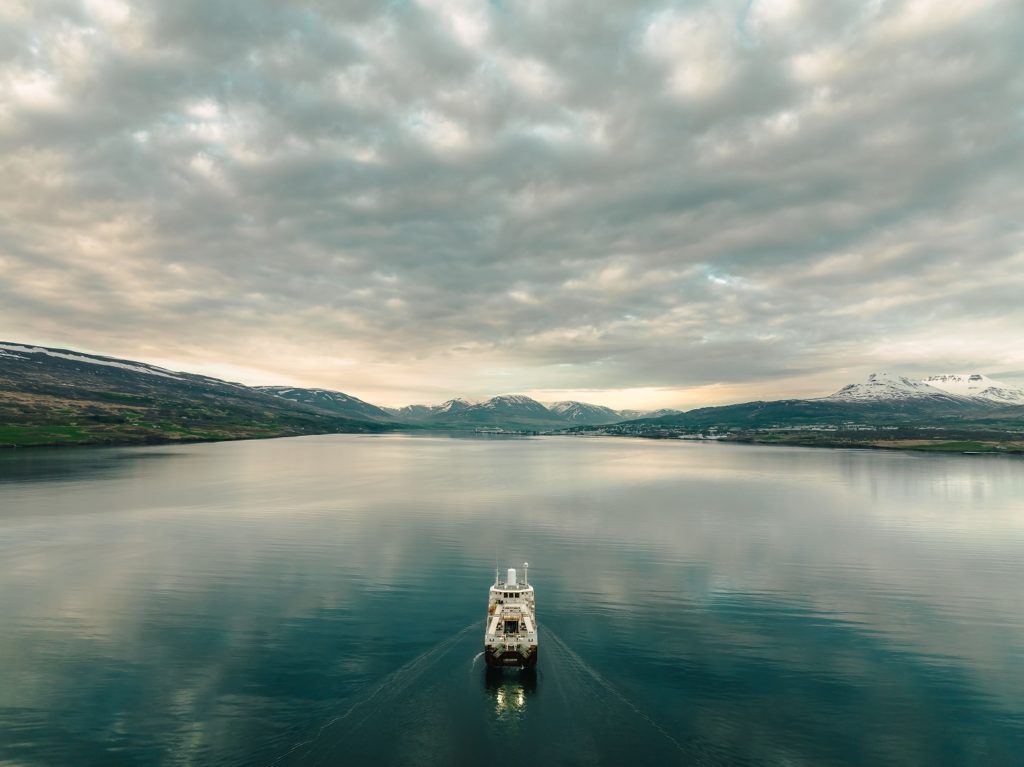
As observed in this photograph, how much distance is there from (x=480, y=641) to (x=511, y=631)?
5.40 meters

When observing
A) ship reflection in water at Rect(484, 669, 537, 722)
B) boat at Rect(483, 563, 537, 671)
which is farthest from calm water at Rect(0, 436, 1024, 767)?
boat at Rect(483, 563, 537, 671)

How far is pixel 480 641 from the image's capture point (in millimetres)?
48906

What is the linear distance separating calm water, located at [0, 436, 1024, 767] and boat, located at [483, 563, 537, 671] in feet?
4.66

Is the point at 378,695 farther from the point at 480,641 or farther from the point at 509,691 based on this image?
the point at 480,641

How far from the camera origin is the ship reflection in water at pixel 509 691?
3656 centimetres

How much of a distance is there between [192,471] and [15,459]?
7285 centimetres

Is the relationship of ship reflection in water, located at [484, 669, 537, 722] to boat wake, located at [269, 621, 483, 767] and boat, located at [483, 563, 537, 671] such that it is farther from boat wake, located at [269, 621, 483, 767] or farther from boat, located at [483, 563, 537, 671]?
boat wake, located at [269, 621, 483, 767]

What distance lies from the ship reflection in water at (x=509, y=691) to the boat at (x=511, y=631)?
2.36 ft

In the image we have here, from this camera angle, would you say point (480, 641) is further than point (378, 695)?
Yes

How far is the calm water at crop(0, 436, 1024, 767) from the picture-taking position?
33906mm

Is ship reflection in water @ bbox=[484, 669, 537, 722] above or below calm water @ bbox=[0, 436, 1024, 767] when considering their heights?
above

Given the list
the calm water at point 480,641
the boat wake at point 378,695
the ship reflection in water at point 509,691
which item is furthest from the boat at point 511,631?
the boat wake at point 378,695

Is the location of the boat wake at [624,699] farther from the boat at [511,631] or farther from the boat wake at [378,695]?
the boat wake at [378,695]

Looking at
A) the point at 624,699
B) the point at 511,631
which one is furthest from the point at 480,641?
the point at 624,699
